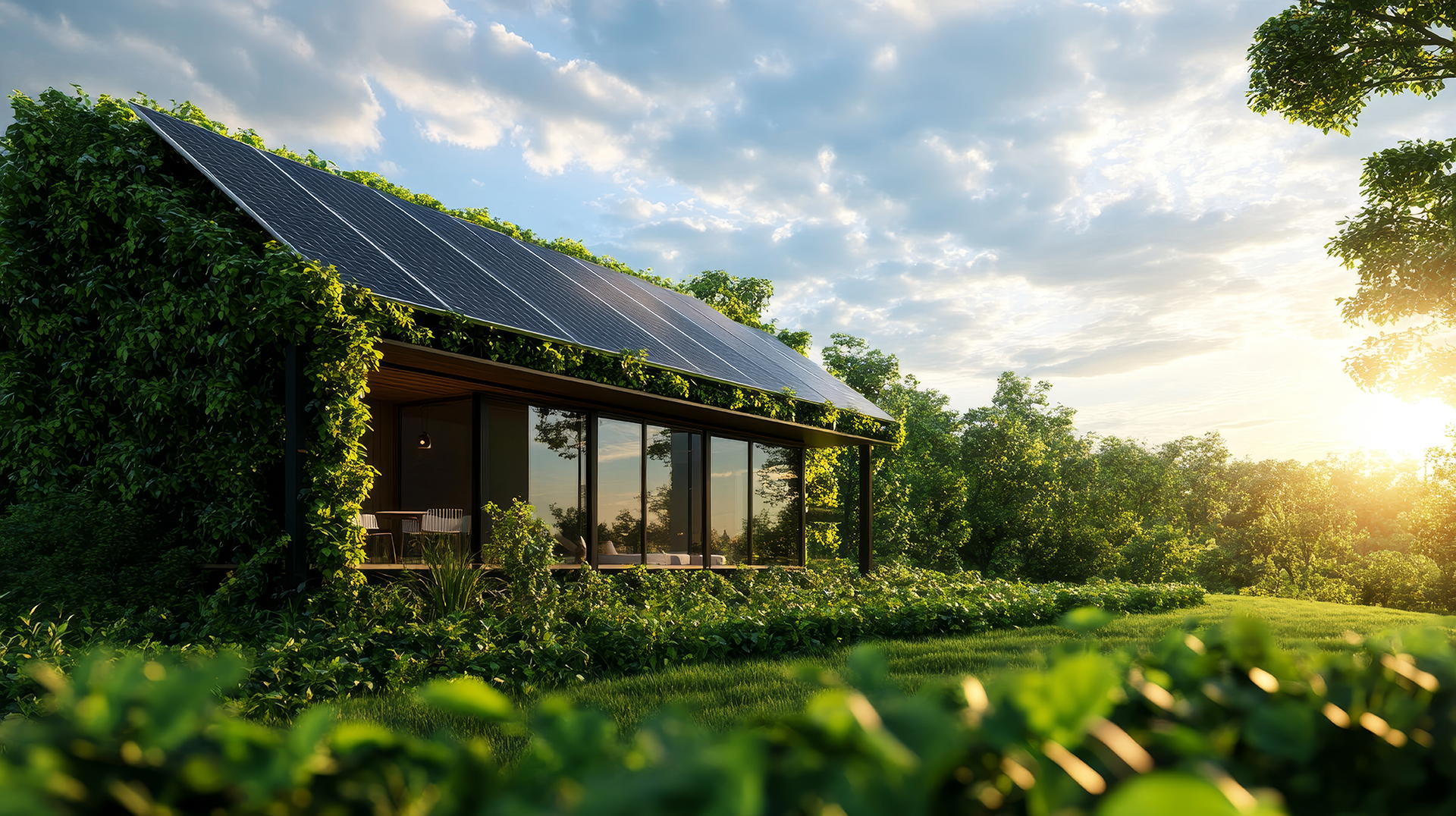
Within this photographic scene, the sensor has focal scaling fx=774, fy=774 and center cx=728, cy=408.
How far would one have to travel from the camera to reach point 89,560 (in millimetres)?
7340

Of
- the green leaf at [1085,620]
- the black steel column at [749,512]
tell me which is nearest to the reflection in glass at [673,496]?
the black steel column at [749,512]

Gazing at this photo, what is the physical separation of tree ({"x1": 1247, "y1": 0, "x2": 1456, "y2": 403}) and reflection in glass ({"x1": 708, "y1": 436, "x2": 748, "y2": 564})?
412 inches

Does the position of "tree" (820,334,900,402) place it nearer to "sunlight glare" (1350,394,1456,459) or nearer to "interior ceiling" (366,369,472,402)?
"sunlight glare" (1350,394,1456,459)

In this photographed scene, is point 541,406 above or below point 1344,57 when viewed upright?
below

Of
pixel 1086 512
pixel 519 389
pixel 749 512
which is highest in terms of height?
pixel 519 389

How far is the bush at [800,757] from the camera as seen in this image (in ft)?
2.01

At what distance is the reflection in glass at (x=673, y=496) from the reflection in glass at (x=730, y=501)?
360 mm

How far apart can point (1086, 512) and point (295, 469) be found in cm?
3032

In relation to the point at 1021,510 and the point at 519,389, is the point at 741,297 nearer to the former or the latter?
the point at 1021,510

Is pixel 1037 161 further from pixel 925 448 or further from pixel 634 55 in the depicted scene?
pixel 925 448

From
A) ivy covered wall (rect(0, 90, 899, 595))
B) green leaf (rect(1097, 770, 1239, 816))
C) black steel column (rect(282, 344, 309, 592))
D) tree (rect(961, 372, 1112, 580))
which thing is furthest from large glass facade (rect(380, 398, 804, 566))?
tree (rect(961, 372, 1112, 580))

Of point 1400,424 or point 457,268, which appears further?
point 1400,424

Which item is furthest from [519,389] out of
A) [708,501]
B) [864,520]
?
[864,520]

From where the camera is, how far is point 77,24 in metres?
12.5
